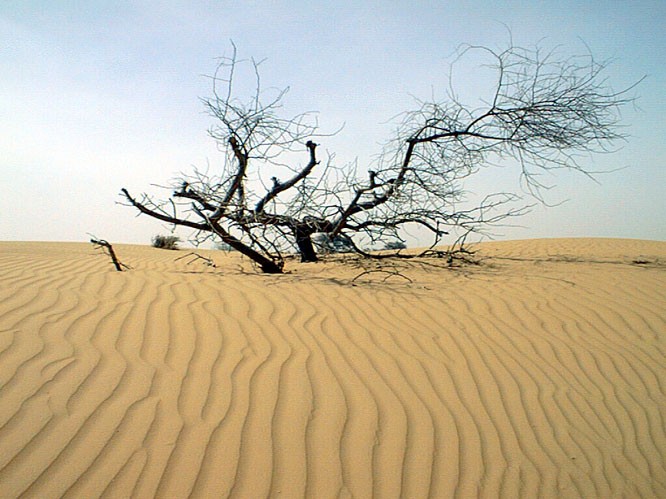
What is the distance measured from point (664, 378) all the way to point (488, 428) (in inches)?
75.9

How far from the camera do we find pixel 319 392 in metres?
3.25

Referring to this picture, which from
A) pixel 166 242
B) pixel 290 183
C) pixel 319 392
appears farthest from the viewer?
pixel 166 242

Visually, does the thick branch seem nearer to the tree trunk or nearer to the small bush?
the tree trunk

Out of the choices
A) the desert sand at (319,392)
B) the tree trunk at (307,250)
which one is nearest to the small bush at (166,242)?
the tree trunk at (307,250)

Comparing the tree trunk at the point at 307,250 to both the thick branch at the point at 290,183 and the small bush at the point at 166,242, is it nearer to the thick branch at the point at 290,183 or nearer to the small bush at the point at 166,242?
the thick branch at the point at 290,183

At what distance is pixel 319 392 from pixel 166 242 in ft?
46.7

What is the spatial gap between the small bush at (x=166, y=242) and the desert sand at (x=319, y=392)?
428 inches

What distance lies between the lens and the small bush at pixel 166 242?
16206 millimetres

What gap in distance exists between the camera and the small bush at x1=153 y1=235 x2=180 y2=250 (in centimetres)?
1621

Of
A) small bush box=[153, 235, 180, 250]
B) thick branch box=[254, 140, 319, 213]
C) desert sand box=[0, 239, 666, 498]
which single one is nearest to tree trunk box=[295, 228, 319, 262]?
thick branch box=[254, 140, 319, 213]

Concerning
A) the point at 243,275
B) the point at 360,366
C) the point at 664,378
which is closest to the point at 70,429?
the point at 360,366

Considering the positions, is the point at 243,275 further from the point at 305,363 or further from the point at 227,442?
the point at 227,442

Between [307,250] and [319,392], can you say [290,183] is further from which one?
[319,392]

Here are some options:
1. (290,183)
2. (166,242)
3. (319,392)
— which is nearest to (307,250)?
(290,183)
